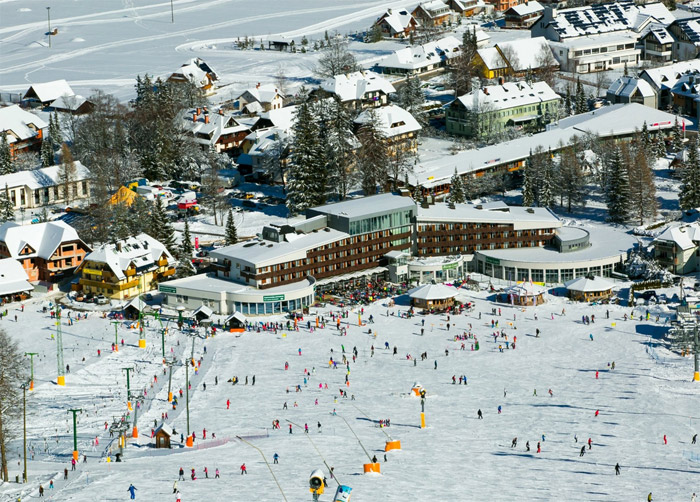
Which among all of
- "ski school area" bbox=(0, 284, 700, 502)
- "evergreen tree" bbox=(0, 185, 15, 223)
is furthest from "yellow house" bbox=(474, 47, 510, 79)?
"evergreen tree" bbox=(0, 185, 15, 223)

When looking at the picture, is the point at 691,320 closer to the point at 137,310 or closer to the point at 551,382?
the point at 551,382

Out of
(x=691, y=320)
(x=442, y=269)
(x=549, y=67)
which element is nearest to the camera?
(x=691, y=320)

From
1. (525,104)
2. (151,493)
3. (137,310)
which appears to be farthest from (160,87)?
(151,493)

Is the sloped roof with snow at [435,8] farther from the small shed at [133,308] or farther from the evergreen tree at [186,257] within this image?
the small shed at [133,308]

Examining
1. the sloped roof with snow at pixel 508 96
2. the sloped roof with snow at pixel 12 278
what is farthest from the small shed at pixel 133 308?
the sloped roof with snow at pixel 508 96

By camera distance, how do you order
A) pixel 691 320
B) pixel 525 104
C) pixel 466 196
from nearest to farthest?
pixel 691 320, pixel 466 196, pixel 525 104

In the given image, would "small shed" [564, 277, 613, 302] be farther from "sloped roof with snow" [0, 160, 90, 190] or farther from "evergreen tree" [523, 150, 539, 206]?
"sloped roof with snow" [0, 160, 90, 190]
